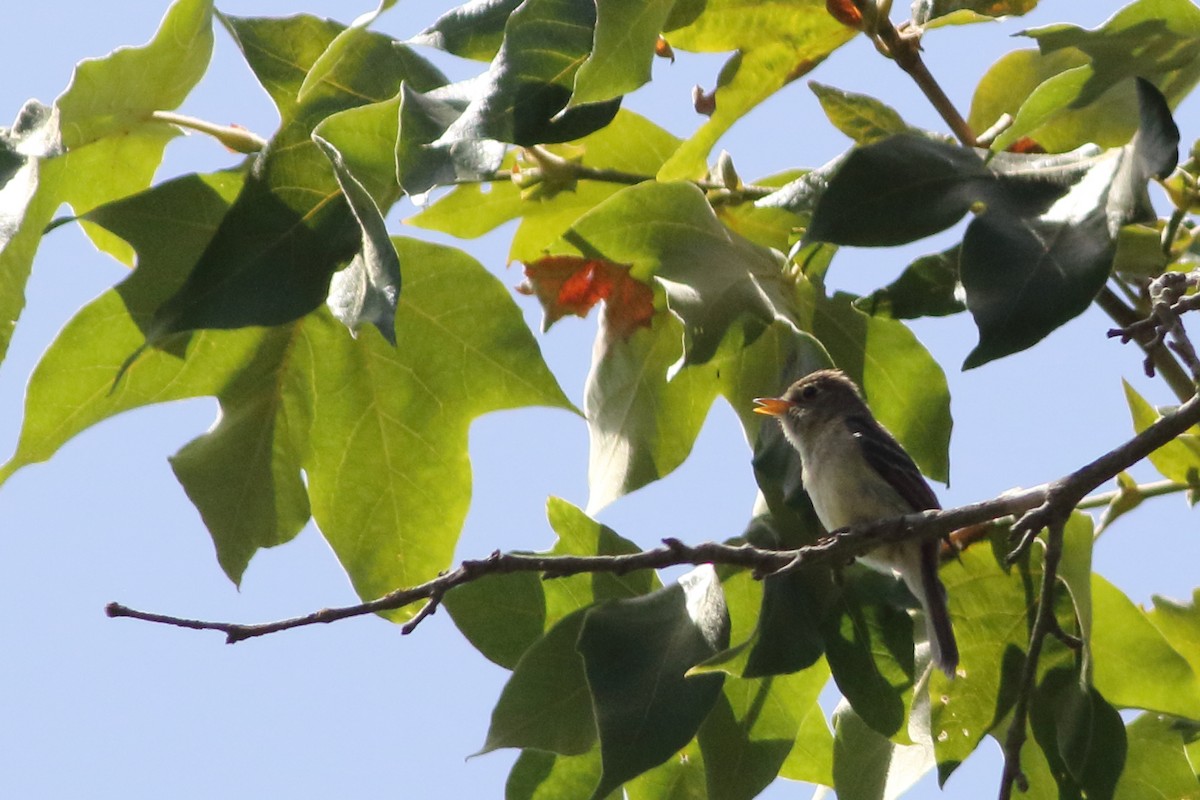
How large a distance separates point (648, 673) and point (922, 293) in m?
0.66

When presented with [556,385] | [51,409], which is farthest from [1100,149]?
[51,409]

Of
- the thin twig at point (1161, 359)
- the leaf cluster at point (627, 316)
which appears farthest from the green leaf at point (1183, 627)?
the thin twig at point (1161, 359)

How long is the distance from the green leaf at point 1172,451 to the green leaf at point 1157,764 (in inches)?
16.1

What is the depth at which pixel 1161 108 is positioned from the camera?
175cm

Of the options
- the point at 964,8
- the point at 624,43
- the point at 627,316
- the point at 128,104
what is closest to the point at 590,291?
the point at 627,316

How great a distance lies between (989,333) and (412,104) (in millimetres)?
795

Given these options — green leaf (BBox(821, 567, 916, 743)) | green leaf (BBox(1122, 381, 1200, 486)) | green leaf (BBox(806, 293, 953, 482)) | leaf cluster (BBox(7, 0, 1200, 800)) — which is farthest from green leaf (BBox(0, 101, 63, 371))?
green leaf (BBox(1122, 381, 1200, 486))

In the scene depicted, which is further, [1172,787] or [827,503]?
[827,503]

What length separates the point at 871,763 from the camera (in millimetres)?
2293

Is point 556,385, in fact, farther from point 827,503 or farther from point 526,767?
point 827,503

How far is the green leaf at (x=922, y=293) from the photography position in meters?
1.88

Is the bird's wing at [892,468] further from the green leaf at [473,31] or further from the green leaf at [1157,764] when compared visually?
the green leaf at [473,31]

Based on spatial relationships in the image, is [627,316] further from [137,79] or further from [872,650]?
[137,79]

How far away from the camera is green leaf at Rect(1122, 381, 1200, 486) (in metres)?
2.28
